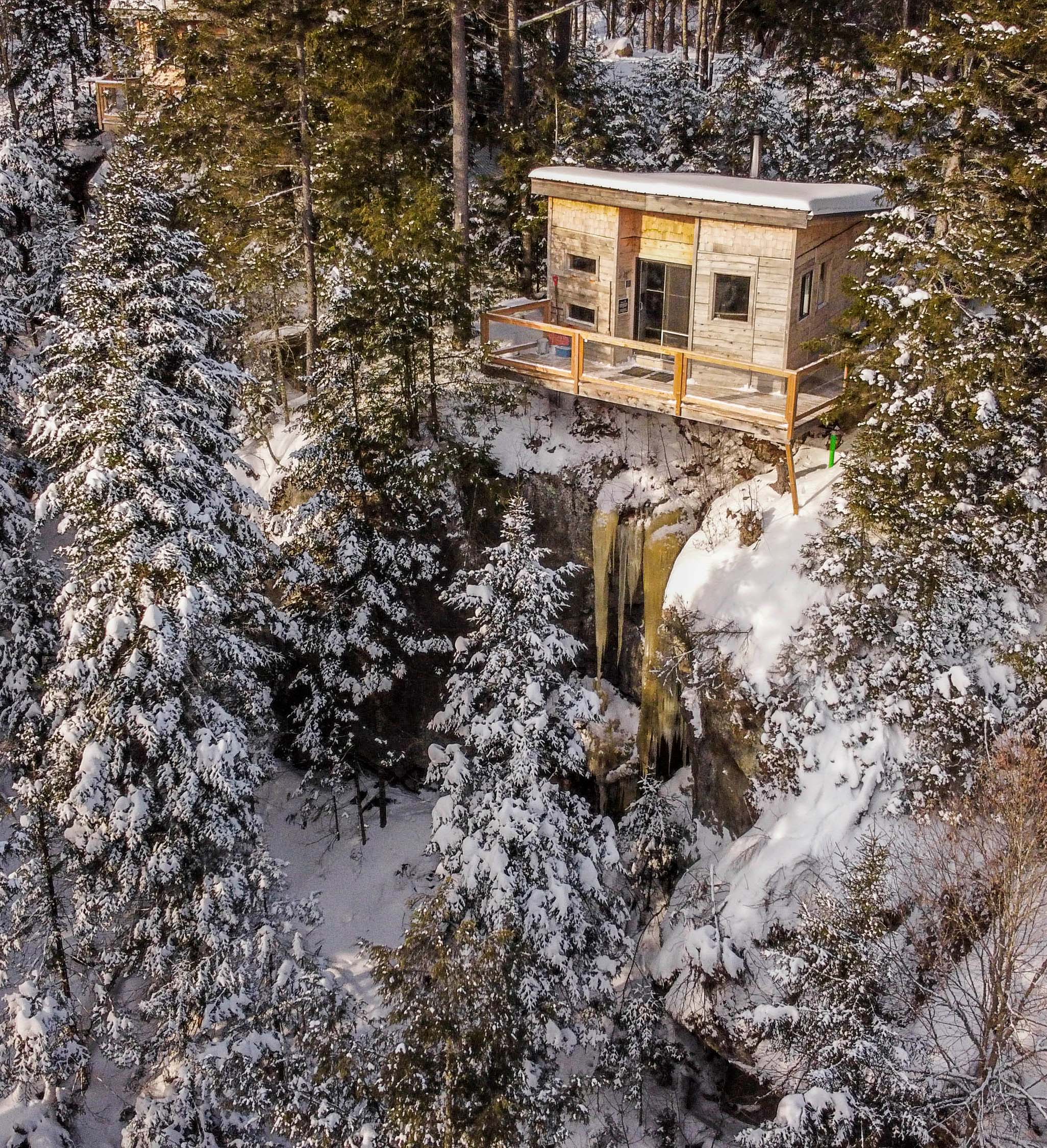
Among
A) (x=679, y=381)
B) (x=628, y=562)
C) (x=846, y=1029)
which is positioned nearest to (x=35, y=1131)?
(x=846, y=1029)

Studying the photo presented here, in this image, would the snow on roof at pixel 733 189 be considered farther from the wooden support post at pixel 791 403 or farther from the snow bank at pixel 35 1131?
the snow bank at pixel 35 1131

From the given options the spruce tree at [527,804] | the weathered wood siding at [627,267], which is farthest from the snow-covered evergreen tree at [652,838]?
the weathered wood siding at [627,267]

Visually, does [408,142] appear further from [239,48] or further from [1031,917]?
[1031,917]

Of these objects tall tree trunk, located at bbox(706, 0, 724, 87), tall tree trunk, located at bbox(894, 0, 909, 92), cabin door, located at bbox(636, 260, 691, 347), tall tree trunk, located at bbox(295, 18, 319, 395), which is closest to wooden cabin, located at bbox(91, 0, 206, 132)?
tall tree trunk, located at bbox(295, 18, 319, 395)

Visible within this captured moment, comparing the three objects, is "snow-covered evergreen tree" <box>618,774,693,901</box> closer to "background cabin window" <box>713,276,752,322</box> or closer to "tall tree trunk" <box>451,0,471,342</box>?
"background cabin window" <box>713,276,752,322</box>

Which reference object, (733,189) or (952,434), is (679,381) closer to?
(733,189)

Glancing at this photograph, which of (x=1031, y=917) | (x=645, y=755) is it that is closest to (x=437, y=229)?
(x=645, y=755)

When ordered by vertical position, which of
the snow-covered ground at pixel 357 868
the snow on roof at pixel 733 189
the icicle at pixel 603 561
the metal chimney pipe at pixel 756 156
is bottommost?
the snow-covered ground at pixel 357 868

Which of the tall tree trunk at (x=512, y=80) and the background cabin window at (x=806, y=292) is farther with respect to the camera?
the tall tree trunk at (x=512, y=80)
